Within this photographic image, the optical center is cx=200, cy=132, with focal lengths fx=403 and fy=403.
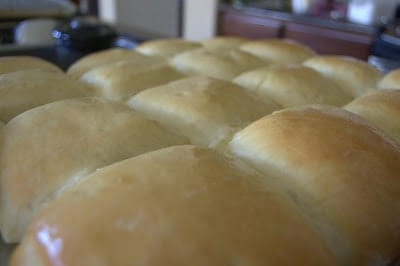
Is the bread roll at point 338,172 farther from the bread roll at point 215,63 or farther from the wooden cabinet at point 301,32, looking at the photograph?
the wooden cabinet at point 301,32

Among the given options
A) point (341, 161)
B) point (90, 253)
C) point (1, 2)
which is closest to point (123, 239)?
point (90, 253)

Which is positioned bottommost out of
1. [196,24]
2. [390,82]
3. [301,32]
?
[196,24]

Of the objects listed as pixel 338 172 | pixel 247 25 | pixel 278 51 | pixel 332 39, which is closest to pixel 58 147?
pixel 338 172

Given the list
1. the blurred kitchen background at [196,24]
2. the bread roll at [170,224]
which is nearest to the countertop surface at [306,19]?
the blurred kitchen background at [196,24]

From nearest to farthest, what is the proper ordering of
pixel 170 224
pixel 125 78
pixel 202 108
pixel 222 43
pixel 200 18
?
pixel 170 224 → pixel 202 108 → pixel 125 78 → pixel 222 43 → pixel 200 18

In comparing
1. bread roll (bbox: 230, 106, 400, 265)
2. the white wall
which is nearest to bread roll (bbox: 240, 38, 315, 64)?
bread roll (bbox: 230, 106, 400, 265)

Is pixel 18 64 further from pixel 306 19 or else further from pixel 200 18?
pixel 200 18
